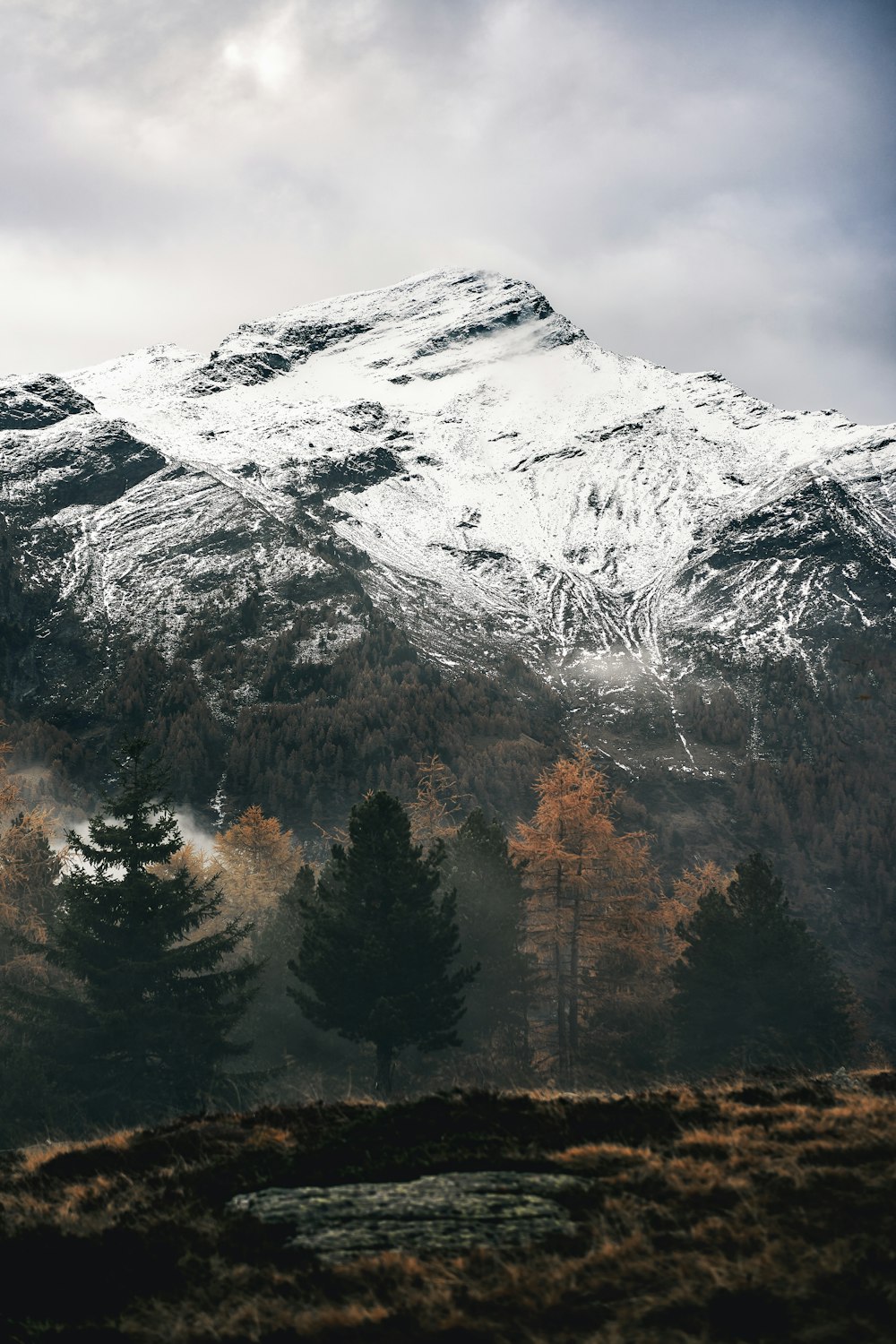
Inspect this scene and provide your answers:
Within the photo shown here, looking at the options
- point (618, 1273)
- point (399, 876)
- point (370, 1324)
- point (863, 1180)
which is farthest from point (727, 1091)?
point (399, 876)

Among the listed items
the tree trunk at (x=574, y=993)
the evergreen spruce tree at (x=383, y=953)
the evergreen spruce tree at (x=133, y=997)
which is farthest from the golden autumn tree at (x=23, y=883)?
the tree trunk at (x=574, y=993)

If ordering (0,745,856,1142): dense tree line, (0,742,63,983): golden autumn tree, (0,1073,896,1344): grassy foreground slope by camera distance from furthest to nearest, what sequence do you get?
(0,742,63,983): golden autumn tree
(0,745,856,1142): dense tree line
(0,1073,896,1344): grassy foreground slope

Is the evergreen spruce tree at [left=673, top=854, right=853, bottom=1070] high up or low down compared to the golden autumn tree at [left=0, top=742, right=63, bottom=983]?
down

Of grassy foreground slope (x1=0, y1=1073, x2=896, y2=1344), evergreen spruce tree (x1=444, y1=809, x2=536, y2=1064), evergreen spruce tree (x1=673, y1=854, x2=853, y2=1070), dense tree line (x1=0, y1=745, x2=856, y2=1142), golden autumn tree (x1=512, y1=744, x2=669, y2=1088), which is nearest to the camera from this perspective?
grassy foreground slope (x1=0, y1=1073, x2=896, y2=1344)

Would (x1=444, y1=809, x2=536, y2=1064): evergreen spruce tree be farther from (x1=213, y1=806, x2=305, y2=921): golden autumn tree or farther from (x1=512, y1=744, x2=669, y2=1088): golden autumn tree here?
(x1=213, y1=806, x2=305, y2=921): golden autumn tree

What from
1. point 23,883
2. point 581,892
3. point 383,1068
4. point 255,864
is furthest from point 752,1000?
point 23,883

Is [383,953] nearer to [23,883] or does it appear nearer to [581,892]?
[581,892]

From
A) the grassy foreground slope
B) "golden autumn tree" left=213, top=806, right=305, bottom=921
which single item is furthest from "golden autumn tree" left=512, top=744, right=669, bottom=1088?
the grassy foreground slope

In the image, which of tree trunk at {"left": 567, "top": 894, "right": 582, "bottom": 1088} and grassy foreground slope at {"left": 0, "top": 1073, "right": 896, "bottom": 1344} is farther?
tree trunk at {"left": 567, "top": 894, "right": 582, "bottom": 1088}

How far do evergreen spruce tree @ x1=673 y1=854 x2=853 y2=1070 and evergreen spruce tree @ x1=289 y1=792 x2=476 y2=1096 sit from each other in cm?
1222

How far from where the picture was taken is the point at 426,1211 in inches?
358

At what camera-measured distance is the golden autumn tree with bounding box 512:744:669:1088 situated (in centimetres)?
3453

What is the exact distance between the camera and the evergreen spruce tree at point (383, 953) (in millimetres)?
25500

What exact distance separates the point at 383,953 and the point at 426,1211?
16.7 meters
